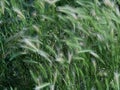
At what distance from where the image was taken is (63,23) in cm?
203

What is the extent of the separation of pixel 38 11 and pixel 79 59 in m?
0.42

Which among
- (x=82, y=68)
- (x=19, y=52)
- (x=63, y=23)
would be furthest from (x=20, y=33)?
(x=82, y=68)

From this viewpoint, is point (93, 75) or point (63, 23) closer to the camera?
point (93, 75)

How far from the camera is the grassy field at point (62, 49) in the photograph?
186cm

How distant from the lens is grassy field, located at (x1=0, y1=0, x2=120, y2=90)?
186 cm

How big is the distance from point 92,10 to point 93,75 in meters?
0.34

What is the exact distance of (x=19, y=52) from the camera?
1.95 meters

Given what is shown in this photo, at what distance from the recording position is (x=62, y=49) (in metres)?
1.97

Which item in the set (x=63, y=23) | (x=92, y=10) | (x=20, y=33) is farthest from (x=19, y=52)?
(x=92, y=10)

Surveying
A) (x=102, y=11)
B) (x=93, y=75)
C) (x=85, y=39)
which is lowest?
(x=93, y=75)

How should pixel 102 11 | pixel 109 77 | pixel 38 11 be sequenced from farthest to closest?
pixel 38 11
pixel 102 11
pixel 109 77

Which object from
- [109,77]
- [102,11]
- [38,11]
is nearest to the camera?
[109,77]

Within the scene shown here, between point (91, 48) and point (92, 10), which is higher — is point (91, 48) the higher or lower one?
the lower one

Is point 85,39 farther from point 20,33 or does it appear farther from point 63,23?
point 20,33
